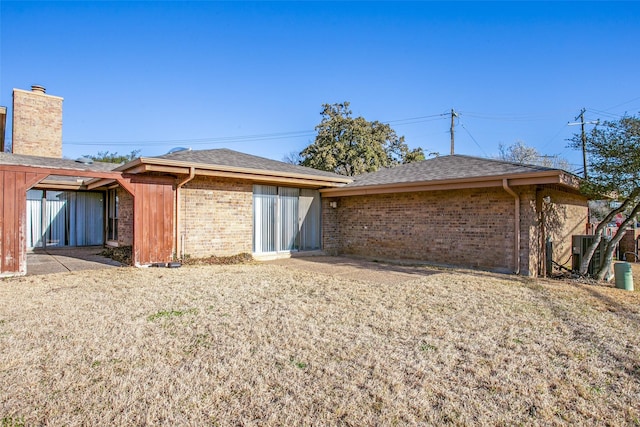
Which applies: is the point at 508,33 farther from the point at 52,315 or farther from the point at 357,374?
the point at 52,315

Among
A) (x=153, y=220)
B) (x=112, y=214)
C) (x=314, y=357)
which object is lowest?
(x=314, y=357)

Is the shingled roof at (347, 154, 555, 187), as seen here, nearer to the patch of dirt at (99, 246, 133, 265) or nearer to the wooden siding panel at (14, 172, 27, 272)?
the patch of dirt at (99, 246, 133, 265)

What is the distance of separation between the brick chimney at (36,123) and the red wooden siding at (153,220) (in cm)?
1232

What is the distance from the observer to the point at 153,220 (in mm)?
9219

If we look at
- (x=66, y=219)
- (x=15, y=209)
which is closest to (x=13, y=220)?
(x=15, y=209)

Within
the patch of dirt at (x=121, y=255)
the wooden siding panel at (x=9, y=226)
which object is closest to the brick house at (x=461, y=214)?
the patch of dirt at (x=121, y=255)

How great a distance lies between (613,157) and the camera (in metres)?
8.28

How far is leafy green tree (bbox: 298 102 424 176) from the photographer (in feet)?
86.7

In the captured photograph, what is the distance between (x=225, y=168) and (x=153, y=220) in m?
2.24

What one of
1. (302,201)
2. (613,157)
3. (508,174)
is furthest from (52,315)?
(613,157)

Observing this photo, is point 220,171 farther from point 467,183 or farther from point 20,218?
point 467,183

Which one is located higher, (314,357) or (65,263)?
(65,263)

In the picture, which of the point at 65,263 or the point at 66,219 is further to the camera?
the point at 66,219

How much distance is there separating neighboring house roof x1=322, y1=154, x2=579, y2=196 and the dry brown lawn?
2.88 metres
